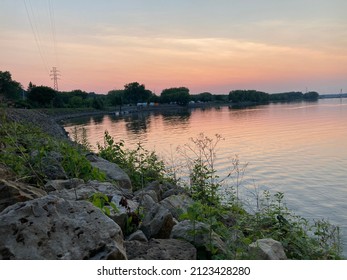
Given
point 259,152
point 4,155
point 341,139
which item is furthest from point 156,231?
point 341,139

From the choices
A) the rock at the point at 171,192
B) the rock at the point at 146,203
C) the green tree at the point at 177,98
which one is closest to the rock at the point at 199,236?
the rock at the point at 146,203

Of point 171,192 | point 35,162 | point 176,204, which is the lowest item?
point 171,192

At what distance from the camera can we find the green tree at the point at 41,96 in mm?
100812

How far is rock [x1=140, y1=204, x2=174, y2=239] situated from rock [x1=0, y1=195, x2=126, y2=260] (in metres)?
1.41

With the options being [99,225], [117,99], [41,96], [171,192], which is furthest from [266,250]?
[117,99]

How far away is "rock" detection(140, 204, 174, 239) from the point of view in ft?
17.2

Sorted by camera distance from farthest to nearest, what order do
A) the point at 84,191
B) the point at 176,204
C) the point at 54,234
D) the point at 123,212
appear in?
1. the point at 176,204
2. the point at 84,191
3. the point at 123,212
4. the point at 54,234

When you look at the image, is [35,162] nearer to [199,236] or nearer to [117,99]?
[199,236]

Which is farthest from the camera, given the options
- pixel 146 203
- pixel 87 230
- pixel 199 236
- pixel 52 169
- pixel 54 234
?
pixel 52 169

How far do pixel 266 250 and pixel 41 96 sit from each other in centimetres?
10618

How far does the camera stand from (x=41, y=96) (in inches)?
3979

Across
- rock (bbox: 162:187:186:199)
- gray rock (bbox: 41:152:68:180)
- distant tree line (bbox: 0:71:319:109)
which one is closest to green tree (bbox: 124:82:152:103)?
distant tree line (bbox: 0:71:319:109)

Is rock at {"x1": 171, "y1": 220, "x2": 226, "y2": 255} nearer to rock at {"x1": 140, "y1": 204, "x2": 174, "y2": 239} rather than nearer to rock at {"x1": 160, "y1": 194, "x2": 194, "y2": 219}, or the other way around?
rock at {"x1": 140, "y1": 204, "x2": 174, "y2": 239}

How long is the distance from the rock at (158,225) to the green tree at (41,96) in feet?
339
